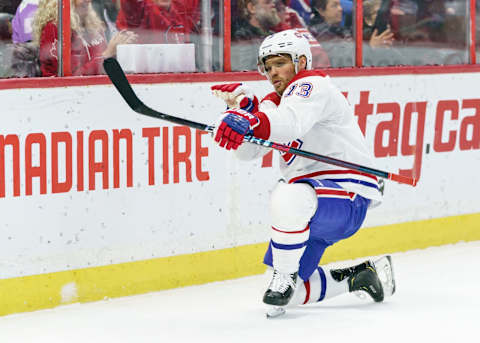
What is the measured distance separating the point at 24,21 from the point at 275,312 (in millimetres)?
1402

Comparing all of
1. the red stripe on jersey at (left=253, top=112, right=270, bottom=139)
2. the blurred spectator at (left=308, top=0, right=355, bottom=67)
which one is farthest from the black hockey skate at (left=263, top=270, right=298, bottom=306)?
the blurred spectator at (left=308, top=0, right=355, bottom=67)

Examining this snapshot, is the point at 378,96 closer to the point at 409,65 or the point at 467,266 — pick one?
the point at 409,65

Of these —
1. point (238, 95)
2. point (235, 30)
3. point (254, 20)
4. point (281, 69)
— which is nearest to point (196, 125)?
point (238, 95)

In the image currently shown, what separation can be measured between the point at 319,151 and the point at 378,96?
1.29 m

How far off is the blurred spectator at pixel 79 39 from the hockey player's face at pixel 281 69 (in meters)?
0.74

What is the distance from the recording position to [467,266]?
4445mm

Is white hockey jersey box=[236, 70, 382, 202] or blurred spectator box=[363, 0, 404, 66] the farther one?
blurred spectator box=[363, 0, 404, 66]

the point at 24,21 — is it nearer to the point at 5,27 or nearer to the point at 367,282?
the point at 5,27

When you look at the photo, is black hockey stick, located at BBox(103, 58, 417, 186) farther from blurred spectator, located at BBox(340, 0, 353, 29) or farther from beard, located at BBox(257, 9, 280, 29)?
blurred spectator, located at BBox(340, 0, 353, 29)

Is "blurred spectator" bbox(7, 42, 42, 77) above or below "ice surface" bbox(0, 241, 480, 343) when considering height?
above

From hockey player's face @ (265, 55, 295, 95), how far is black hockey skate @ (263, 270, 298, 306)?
2.16 ft

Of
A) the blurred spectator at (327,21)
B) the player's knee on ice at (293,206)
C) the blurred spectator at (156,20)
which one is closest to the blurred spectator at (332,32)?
the blurred spectator at (327,21)

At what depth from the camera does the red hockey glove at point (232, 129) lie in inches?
119

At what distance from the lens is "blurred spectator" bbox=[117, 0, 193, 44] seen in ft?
12.8
